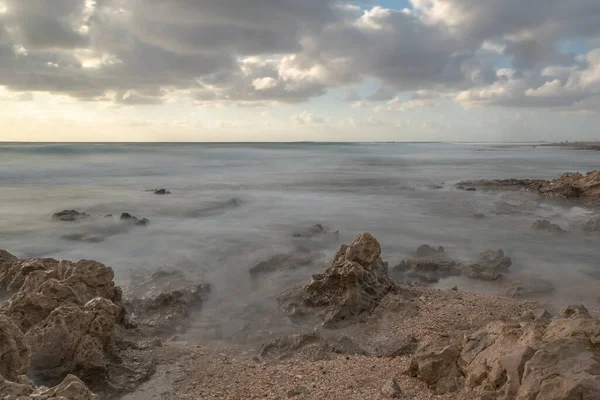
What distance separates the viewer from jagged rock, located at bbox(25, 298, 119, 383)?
449cm

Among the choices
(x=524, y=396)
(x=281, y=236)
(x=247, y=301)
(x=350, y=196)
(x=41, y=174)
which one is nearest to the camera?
(x=524, y=396)

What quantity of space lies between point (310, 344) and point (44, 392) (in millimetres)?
3371

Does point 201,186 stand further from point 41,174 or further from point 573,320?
point 573,320

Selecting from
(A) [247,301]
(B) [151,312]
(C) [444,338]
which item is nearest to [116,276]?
(B) [151,312]

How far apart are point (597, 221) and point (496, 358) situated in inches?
479

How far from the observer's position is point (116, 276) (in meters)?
8.92

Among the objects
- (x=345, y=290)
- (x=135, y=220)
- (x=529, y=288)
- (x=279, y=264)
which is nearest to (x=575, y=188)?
(x=529, y=288)

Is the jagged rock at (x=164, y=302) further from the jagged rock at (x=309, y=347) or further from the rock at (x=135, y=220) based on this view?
the rock at (x=135, y=220)

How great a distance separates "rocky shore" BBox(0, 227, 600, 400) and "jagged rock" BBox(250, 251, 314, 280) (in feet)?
4.94

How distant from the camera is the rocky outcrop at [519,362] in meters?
3.03

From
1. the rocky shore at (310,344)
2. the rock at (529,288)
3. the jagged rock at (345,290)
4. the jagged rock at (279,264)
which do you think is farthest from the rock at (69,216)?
the rock at (529,288)

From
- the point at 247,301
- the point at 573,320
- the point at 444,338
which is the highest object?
the point at 573,320

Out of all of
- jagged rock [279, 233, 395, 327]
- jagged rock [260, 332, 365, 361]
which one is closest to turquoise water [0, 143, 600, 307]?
jagged rock [279, 233, 395, 327]

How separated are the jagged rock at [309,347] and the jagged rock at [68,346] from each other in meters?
1.97
